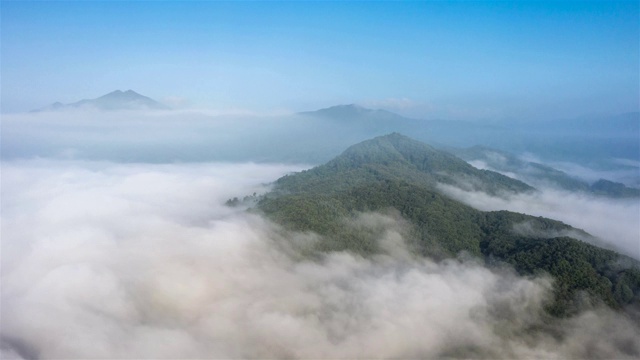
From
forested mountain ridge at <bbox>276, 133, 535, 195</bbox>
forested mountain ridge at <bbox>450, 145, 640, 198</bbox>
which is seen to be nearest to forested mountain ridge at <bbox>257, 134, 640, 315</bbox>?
forested mountain ridge at <bbox>276, 133, 535, 195</bbox>

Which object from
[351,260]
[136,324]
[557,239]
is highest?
[557,239]

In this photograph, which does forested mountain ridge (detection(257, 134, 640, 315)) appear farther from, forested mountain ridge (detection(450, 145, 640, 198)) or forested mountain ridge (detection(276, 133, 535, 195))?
forested mountain ridge (detection(450, 145, 640, 198))

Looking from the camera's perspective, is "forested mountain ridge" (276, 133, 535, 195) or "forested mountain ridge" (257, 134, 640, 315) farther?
"forested mountain ridge" (276, 133, 535, 195)

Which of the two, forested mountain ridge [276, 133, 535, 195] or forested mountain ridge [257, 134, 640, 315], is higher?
forested mountain ridge [276, 133, 535, 195]

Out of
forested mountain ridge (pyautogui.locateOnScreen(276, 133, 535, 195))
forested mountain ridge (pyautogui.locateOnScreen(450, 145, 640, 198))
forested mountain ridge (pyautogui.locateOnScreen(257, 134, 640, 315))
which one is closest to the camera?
forested mountain ridge (pyautogui.locateOnScreen(257, 134, 640, 315))

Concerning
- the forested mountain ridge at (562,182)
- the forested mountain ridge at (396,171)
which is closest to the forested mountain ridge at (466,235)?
the forested mountain ridge at (396,171)

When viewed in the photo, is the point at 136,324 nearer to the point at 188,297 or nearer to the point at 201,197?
the point at 188,297

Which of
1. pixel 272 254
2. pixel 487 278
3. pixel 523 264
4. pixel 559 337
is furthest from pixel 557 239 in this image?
→ pixel 272 254

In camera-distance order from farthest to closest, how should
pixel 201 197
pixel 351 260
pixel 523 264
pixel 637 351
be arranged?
1. pixel 201 197
2. pixel 351 260
3. pixel 523 264
4. pixel 637 351

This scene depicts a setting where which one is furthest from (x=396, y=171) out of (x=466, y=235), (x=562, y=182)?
(x=562, y=182)
